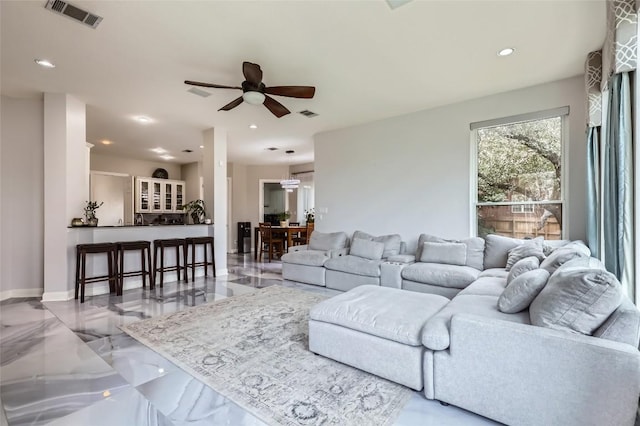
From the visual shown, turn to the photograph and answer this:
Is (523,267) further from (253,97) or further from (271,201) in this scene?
(271,201)

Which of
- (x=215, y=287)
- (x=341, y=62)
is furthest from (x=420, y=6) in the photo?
(x=215, y=287)

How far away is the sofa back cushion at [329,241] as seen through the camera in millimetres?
5270

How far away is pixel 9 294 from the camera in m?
4.10

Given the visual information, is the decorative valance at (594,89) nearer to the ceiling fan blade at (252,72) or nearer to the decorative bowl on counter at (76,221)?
the ceiling fan blade at (252,72)

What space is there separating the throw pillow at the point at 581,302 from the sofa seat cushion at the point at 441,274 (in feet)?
6.39

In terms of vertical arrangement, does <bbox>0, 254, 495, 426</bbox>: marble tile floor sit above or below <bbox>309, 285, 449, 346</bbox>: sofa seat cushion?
below

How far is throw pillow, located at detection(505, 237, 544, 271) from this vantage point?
312 centimetres

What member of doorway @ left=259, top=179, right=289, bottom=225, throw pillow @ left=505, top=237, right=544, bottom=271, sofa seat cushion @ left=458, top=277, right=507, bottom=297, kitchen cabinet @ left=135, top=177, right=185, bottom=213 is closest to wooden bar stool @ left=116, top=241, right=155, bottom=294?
kitchen cabinet @ left=135, top=177, right=185, bottom=213

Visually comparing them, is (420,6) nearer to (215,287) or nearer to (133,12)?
(133,12)

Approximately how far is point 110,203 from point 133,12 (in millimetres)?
6457

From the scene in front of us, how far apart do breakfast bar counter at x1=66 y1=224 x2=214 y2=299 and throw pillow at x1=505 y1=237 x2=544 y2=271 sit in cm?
472

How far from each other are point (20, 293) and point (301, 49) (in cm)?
507

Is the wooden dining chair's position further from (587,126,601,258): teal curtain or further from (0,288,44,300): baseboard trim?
(587,126,601,258): teal curtain

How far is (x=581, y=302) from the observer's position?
1467 mm
